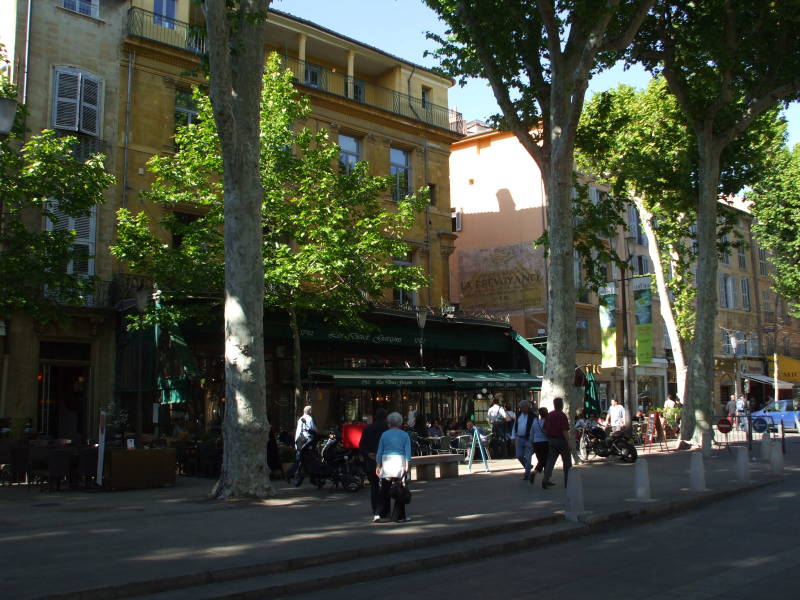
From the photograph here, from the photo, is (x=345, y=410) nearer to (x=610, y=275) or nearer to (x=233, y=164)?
(x=233, y=164)

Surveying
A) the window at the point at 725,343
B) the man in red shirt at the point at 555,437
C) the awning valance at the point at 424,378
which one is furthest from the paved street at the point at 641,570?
the window at the point at 725,343

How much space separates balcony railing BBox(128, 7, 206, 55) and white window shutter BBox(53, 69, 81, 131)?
2.35m

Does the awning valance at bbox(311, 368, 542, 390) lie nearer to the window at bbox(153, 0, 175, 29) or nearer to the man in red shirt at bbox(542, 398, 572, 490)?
the man in red shirt at bbox(542, 398, 572, 490)

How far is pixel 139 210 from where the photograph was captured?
21.8 meters

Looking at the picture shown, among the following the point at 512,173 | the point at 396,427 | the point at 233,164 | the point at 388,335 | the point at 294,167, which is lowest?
the point at 396,427

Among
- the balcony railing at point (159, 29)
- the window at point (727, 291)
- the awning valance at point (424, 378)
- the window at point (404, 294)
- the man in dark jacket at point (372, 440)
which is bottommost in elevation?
the man in dark jacket at point (372, 440)

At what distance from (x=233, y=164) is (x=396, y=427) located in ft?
18.3

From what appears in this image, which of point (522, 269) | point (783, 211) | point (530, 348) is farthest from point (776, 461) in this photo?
point (783, 211)

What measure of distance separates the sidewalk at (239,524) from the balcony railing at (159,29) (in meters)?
13.8

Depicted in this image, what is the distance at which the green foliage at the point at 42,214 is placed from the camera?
1572 centimetres

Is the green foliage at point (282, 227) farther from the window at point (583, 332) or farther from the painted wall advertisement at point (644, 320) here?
the window at point (583, 332)

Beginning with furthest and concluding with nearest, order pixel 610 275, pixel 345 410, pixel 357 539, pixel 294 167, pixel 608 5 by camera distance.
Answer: pixel 610 275, pixel 345 410, pixel 294 167, pixel 608 5, pixel 357 539

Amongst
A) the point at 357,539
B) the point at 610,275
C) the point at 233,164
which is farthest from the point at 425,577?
the point at 610,275

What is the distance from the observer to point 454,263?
3744 centimetres
